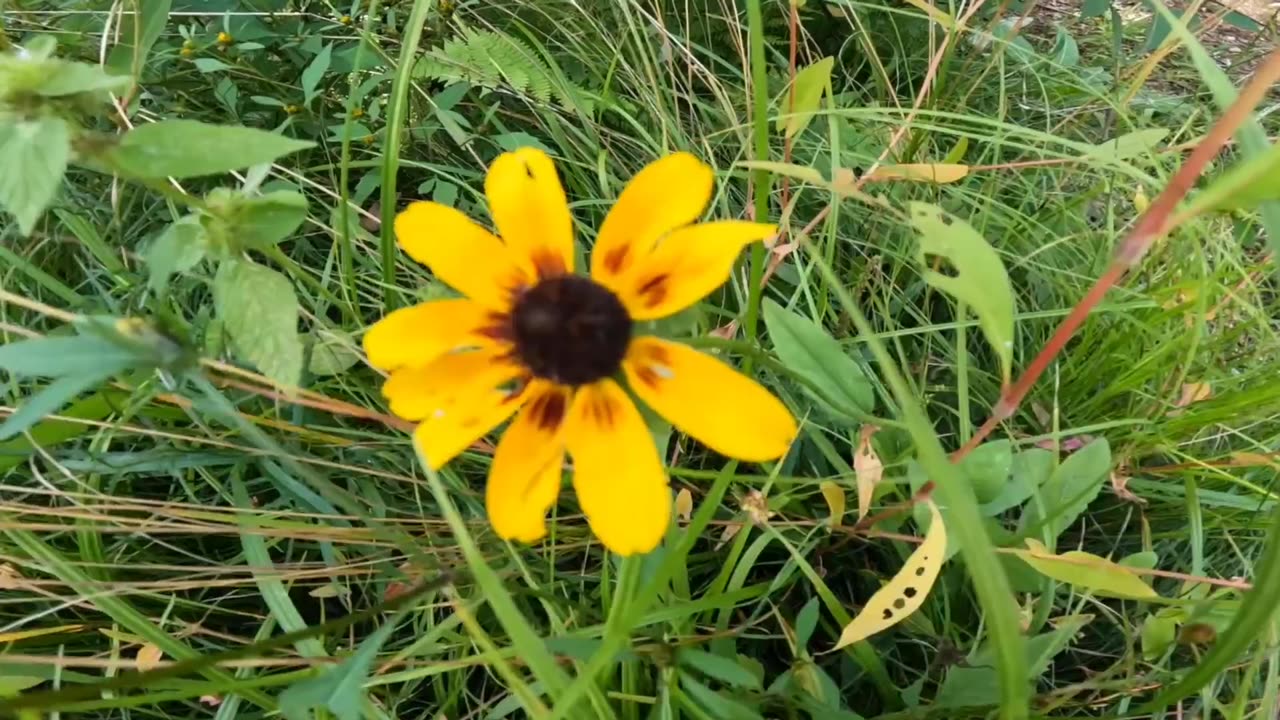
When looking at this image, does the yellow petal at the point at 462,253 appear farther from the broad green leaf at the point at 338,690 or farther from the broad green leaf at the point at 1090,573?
the broad green leaf at the point at 1090,573

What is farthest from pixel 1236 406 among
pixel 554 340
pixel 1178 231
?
pixel 554 340

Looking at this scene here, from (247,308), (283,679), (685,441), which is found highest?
(247,308)

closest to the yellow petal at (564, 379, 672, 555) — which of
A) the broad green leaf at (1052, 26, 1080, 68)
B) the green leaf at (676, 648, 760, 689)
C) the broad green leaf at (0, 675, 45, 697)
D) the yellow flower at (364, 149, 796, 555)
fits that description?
the yellow flower at (364, 149, 796, 555)

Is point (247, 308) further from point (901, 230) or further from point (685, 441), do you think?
point (901, 230)

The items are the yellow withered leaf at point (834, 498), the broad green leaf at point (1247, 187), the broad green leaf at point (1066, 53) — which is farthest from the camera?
the broad green leaf at point (1066, 53)

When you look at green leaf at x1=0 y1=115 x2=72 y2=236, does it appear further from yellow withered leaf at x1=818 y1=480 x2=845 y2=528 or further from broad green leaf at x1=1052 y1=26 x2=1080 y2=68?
broad green leaf at x1=1052 y1=26 x2=1080 y2=68

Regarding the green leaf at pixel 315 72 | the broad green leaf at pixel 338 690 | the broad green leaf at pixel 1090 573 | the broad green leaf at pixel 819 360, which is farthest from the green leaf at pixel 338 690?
the green leaf at pixel 315 72
